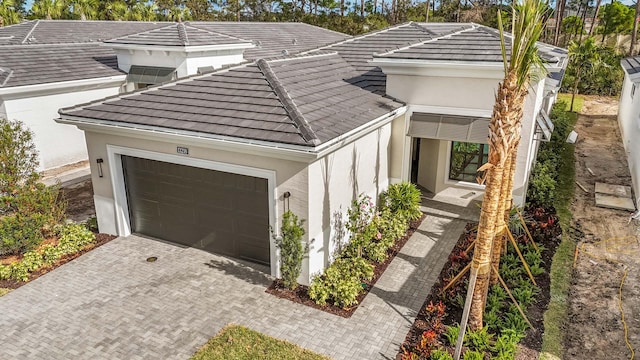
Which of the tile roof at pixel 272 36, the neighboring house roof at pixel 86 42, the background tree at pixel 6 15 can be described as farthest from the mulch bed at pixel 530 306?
the background tree at pixel 6 15

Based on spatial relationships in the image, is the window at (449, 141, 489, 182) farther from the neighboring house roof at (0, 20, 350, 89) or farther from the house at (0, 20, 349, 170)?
the house at (0, 20, 349, 170)

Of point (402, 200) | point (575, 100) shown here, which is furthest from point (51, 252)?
point (575, 100)

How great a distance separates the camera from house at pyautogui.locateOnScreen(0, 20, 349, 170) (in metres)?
21.2

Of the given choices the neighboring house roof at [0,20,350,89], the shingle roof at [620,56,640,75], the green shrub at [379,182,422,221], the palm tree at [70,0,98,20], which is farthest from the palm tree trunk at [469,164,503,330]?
the palm tree at [70,0,98,20]

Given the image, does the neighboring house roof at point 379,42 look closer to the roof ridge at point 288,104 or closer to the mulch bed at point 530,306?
the roof ridge at point 288,104

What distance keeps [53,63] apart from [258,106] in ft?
57.4

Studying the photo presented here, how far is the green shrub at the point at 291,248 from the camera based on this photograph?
1145 cm

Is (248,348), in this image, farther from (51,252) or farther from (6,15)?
(6,15)

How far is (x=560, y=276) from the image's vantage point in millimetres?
12836

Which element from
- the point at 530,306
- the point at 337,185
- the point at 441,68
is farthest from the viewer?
the point at 441,68

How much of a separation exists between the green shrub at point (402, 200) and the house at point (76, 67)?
42.8ft

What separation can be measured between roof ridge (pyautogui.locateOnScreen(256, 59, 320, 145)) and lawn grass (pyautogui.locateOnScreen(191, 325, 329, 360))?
4642mm

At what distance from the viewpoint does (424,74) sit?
50.5ft

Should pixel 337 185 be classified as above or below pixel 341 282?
above
